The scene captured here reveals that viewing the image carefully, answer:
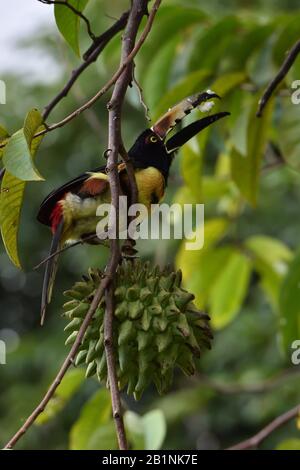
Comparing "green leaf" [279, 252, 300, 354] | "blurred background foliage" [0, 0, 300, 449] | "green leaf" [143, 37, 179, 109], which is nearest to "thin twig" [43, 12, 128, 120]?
"blurred background foliage" [0, 0, 300, 449]

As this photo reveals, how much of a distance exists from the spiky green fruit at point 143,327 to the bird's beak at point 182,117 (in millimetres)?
215

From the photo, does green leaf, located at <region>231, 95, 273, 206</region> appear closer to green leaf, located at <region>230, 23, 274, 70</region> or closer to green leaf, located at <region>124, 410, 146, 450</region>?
green leaf, located at <region>230, 23, 274, 70</region>

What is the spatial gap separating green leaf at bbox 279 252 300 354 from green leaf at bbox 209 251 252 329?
0.48 metres

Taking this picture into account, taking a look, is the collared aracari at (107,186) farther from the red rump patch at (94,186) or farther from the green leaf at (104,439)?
the green leaf at (104,439)

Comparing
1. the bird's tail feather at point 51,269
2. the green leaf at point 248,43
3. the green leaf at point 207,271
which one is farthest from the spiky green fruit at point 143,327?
the green leaf at point 207,271

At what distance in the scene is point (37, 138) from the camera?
109 centimetres

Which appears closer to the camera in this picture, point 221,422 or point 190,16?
point 190,16

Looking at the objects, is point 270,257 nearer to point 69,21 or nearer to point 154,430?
point 154,430

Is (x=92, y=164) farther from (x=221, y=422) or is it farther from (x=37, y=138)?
(x=37, y=138)

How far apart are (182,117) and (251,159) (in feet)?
1.97

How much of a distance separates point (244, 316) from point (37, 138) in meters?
5.00

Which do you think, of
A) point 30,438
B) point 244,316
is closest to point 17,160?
point 244,316

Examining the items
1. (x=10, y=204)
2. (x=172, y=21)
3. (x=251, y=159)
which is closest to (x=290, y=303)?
(x=251, y=159)

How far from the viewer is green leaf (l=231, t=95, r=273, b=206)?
1720 mm
